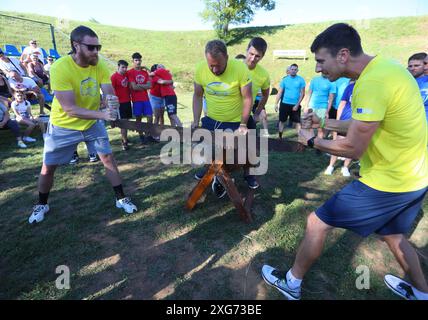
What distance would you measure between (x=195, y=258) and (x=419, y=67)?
4.53 meters

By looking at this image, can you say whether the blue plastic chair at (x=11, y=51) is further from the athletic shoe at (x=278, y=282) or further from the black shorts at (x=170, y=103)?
the athletic shoe at (x=278, y=282)

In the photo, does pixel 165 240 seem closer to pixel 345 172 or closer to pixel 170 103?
pixel 345 172

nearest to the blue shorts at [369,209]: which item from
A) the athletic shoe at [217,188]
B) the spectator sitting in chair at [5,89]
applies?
the athletic shoe at [217,188]

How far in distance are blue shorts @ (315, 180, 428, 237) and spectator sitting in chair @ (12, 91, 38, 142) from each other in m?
7.23

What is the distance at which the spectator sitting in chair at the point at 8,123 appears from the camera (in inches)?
246

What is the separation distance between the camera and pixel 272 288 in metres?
2.65

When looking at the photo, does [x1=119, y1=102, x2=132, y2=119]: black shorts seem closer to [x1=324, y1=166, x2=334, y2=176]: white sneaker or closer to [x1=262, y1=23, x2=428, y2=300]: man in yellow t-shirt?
[x1=324, y1=166, x2=334, y2=176]: white sneaker

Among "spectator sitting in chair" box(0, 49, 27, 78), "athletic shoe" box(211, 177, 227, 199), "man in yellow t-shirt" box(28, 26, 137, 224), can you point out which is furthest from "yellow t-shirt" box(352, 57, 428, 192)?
"spectator sitting in chair" box(0, 49, 27, 78)

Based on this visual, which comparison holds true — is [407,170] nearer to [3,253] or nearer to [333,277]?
[333,277]

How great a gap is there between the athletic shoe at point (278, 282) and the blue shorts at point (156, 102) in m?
5.80

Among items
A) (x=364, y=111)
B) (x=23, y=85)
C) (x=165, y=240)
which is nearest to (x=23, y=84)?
(x=23, y=85)

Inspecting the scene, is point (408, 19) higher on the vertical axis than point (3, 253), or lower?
higher
